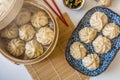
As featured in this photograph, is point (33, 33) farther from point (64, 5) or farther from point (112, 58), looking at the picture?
point (112, 58)

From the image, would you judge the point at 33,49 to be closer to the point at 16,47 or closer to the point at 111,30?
the point at 16,47

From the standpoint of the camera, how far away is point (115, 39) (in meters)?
1.34

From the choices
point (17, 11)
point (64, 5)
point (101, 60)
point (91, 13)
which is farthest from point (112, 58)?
point (17, 11)

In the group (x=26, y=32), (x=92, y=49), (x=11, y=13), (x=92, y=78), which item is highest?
(x=11, y=13)

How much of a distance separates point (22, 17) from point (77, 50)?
0.94 feet

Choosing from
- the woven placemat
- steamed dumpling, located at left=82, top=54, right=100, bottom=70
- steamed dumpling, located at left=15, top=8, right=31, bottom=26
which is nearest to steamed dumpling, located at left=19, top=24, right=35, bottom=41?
steamed dumpling, located at left=15, top=8, right=31, bottom=26

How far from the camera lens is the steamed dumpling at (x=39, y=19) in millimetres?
1279

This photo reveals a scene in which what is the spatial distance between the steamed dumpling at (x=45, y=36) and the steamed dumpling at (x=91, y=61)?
7.5 inches

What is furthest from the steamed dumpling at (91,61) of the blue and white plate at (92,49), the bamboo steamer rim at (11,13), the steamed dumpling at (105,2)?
the bamboo steamer rim at (11,13)

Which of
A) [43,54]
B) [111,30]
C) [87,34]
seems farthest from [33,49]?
[111,30]

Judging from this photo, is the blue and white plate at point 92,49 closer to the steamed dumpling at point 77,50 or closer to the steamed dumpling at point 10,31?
the steamed dumpling at point 77,50

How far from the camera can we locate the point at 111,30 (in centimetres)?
131

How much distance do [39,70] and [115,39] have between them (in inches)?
15.0

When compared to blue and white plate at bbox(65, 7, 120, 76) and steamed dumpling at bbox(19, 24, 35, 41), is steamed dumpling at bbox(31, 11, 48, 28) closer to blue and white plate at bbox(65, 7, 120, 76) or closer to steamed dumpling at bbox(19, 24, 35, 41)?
steamed dumpling at bbox(19, 24, 35, 41)
